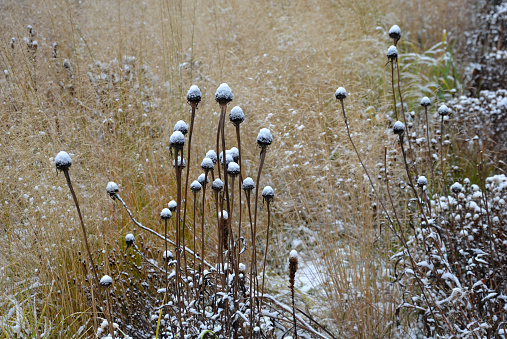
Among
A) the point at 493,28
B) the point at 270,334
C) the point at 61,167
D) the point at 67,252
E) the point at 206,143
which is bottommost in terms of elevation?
the point at 270,334

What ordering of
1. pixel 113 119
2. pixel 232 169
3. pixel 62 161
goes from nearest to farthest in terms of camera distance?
pixel 62 161 < pixel 232 169 < pixel 113 119

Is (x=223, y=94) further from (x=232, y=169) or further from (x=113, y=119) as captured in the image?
(x=113, y=119)

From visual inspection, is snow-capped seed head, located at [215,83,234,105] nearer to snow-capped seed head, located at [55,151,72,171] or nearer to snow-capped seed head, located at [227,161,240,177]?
snow-capped seed head, located at [227,161,240,177]

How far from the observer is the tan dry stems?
1768mm

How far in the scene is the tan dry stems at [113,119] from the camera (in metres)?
1.77

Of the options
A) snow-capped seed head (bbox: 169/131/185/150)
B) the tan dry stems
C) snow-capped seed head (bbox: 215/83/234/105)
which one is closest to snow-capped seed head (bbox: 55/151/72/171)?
snow-capped seed head (bbox: 169/131/185/150)

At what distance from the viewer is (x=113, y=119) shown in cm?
238

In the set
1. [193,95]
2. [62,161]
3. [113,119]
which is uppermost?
[113,119]

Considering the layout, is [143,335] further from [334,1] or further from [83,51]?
[334,1]

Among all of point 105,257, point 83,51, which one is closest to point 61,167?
point 105,257

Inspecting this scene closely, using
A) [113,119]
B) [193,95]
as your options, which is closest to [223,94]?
[193,95]

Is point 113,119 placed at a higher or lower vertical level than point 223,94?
higher

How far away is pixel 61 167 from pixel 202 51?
285 centimetres

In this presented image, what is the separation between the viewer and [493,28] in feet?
15.1
